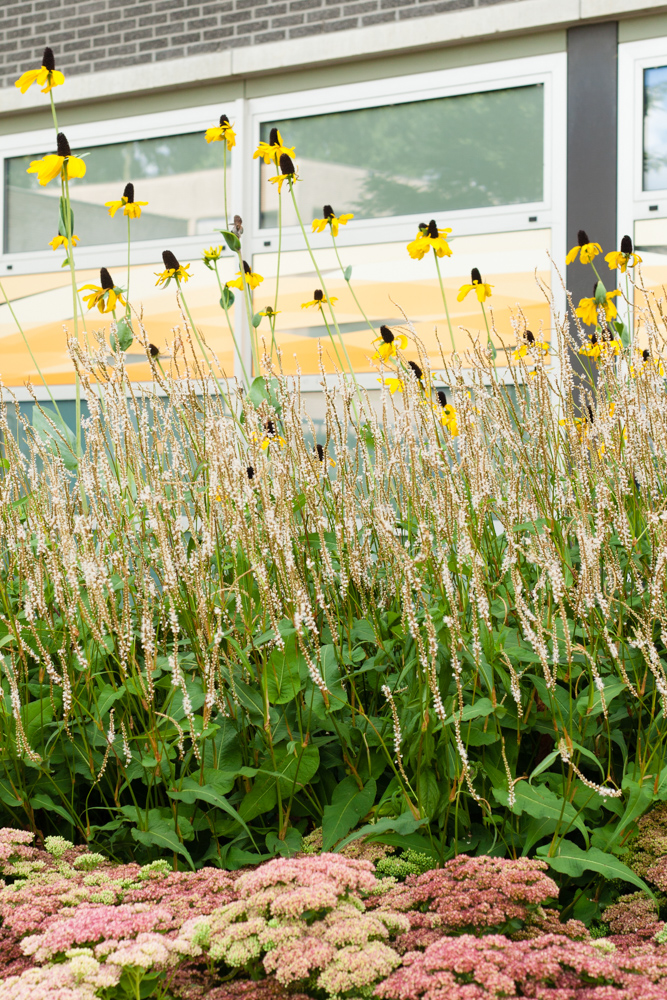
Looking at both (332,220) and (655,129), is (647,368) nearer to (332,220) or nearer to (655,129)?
(332,220)

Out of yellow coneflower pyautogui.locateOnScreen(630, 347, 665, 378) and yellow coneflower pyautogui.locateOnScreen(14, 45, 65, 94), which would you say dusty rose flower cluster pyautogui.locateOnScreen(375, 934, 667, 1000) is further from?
yellow coneflower pyautogui.locateOnScreen(14, 45, 65, 94)

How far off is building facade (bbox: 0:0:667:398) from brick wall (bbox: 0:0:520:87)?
0.04 ft

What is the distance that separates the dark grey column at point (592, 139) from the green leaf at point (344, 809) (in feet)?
11.1

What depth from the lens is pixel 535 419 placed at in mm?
1519

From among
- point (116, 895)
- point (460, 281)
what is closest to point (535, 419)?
point (116, 895)

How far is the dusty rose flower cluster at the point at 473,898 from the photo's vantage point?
0.93m

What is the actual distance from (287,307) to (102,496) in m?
3.41

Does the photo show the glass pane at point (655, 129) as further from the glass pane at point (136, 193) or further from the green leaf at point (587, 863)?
the green leaf at point (587, 863)

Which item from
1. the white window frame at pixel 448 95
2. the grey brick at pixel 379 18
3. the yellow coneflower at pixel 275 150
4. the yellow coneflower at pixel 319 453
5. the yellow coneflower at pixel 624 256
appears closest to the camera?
the yellow coneflower at pixel 319 453

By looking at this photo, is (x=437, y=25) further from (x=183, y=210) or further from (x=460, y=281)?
(x=183, y=210)

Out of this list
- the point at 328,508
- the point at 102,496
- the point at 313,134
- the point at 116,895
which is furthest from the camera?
the point at 313,134

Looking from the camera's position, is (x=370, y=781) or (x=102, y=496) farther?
(x=102, y=496)

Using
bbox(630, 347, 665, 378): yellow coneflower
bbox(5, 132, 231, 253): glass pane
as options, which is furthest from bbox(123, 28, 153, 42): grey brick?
bbox(630, 347, 665, 378): yellow coneflower

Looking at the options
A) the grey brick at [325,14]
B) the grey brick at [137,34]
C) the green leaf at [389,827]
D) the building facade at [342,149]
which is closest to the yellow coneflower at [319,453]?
the green leaf at [389,827]
